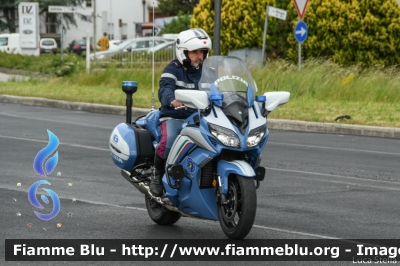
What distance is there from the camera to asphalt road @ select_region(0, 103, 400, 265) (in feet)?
27.1

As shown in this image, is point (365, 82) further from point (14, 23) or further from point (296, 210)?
point (14, 23)

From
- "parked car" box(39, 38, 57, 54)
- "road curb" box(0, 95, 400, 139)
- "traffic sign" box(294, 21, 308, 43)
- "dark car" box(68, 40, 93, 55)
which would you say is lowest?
"dark car" box(68, 40, 93, 55)

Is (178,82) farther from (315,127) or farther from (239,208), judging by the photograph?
(315,127)

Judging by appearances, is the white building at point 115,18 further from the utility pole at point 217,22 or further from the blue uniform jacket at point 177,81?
the blue uniform jacket at point 177,81

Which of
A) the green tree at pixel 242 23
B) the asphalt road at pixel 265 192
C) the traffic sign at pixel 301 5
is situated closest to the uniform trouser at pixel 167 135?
the asphalt road at pixel 265 192

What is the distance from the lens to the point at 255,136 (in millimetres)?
7461

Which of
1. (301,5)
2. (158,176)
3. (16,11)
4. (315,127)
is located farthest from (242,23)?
(16,11)

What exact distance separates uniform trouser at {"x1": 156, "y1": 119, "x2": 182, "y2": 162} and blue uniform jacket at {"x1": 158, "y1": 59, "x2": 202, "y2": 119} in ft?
0.29

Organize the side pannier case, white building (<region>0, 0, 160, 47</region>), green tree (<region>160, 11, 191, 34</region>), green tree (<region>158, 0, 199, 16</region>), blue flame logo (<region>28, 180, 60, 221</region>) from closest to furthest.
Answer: the side pannier case, blue flame logo (<region>28, 180, 60, 221</region>), green tree (<region>160, 11, 191, 34</region>), green tree (<region>158, 0, 199, 16</region>), white building (<region>0, 0, 160, 47</region>)

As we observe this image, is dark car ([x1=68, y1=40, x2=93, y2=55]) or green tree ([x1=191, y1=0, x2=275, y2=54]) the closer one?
A: green tree ([x1=191, y1=0, x2=275, y2=54])

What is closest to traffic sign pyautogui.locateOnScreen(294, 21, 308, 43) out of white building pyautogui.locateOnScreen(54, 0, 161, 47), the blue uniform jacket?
the blue uniform jacket

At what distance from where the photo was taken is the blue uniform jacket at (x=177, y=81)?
8234mm

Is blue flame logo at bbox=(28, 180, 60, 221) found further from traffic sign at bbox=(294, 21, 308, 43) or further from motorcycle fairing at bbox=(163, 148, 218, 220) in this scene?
traffic sign at bbox=(294, 21, 308, 43)

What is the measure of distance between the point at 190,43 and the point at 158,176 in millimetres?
1131
